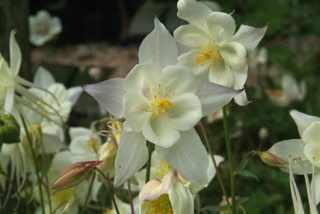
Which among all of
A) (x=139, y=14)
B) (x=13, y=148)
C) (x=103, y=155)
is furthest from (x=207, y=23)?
(x=139, y=14)

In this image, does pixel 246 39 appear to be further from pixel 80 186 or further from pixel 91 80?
pixel 91 80

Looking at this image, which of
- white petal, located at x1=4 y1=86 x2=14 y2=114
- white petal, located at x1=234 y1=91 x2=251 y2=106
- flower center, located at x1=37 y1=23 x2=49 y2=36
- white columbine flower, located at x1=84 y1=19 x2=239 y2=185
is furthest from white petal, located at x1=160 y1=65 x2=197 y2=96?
flower center, located at x1=37 y1=23 x2=49 y2=36

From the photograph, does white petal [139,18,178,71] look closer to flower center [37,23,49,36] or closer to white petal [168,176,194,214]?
white petal [168,176,194,214]

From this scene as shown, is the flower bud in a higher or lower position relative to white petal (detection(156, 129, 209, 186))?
higher

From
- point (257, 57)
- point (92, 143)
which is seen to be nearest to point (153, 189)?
point (92, 143)

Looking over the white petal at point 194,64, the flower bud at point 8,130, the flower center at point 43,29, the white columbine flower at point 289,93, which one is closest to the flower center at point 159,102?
the white petal at point 194,64

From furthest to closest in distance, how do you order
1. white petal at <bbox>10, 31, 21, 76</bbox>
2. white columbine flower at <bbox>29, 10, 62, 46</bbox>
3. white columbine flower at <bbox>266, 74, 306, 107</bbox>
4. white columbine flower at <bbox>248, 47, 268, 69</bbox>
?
white columbine flower at <bbox>29, 10, 62, 46</bbox>
white columbine flower at <bbox>248, 47, 268, 69</bbox>
white columbine flower at <bbox>266, 74, 306, 107</bbox>
white petal at <bbox>10, 31, 21, 76</bbox>

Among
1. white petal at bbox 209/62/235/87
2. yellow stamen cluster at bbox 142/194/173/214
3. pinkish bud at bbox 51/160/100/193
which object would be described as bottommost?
yellow stamen cluster at bbox 142/194/173/214
